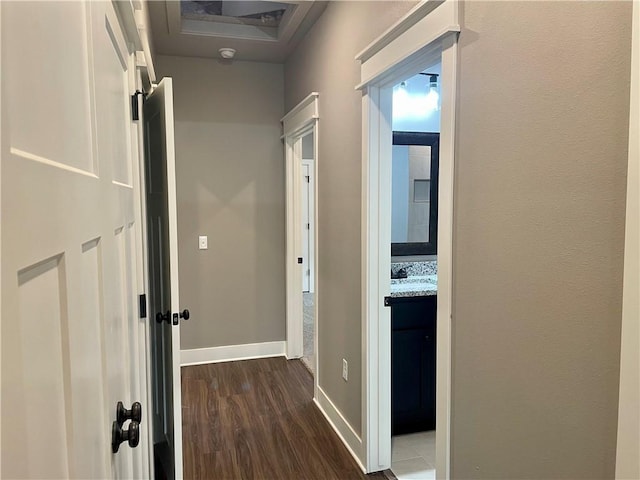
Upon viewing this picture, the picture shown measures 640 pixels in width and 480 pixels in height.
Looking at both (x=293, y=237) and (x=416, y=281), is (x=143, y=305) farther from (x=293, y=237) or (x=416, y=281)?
(x=293, y=237)

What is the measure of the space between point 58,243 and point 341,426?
8.34ft

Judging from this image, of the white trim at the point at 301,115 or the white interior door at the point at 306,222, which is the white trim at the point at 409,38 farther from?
the white interior door at the point at 306,222

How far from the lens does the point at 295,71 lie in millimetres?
3686

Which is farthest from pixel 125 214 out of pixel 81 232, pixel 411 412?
pixel 411 412

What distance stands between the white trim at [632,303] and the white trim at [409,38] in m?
0.75

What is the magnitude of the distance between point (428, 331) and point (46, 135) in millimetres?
2542

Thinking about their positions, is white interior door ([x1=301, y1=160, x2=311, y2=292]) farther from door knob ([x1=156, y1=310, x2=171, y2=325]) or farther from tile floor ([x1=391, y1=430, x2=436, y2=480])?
door knob ([x1=156, y1=310, x2=171, y2=325])

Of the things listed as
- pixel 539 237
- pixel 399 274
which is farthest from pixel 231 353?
pixel 539 237

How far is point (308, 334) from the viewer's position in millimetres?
5137

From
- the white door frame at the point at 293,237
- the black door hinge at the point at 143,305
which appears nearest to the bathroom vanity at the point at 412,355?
the black door hinge at the point at 143,305

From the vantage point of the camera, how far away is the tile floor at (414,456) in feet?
8.04

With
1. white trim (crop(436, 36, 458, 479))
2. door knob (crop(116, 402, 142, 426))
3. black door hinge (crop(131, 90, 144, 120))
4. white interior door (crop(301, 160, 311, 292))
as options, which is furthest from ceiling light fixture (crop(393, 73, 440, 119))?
white interior door (crop(301, 160, 311, 292))

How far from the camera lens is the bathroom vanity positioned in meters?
2.76

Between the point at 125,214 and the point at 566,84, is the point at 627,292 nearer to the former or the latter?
the point at 566,84
